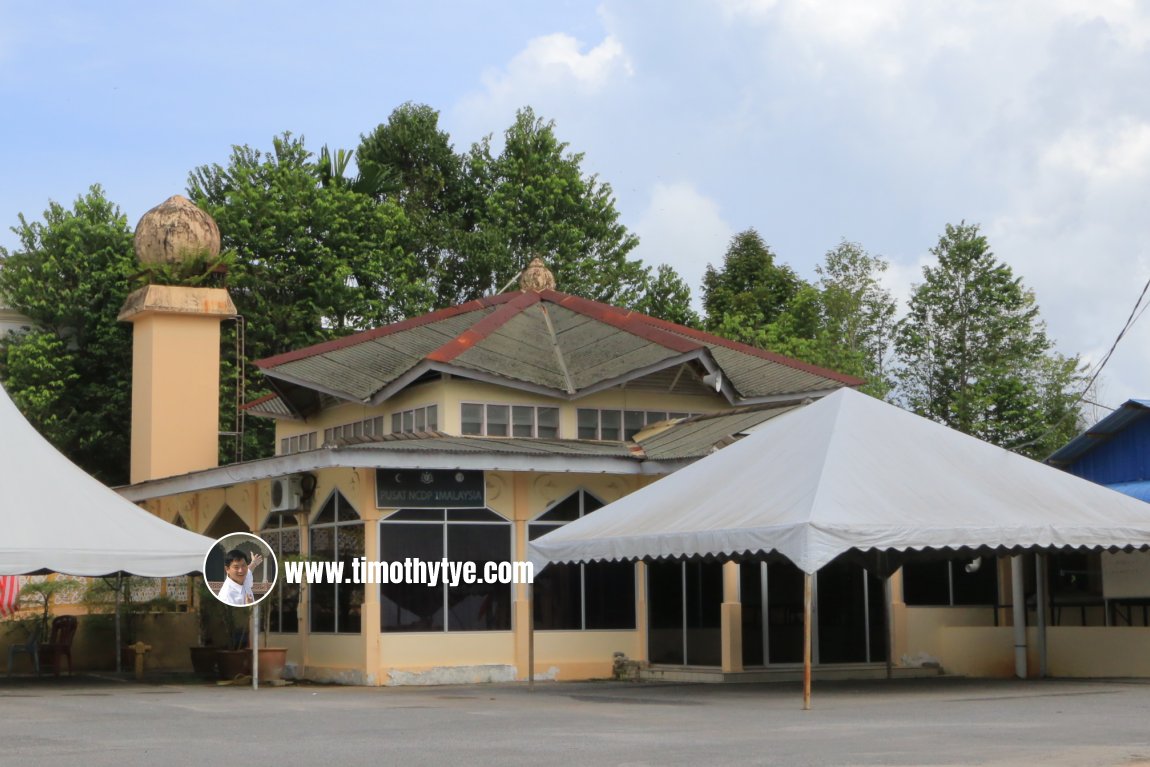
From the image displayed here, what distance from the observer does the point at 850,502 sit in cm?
1819

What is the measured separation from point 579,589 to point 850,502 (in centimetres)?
822

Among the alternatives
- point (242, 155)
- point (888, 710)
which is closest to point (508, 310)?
point (888, 710)

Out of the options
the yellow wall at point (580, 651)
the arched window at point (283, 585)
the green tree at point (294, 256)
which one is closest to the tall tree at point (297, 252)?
the green tree at point (294, 256)

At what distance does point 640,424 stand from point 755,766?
57.0 feet

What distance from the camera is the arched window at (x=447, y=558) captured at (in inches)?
942

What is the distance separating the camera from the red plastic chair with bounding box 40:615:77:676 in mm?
26688

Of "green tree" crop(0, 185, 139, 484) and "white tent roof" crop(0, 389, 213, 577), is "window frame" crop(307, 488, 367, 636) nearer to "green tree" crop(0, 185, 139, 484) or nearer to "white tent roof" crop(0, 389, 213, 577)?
"white tent roof" crop(0, 389, 213, 577)

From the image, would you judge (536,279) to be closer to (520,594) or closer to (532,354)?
(532,354)

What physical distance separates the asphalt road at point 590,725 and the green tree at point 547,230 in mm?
29266

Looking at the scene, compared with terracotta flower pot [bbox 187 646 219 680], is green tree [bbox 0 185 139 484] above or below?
above

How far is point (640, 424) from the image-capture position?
28.4 m

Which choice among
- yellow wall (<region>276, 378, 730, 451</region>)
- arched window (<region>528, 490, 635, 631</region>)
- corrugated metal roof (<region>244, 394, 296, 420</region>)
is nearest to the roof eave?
arched window (<region>528, 490, 635, 631</region>)

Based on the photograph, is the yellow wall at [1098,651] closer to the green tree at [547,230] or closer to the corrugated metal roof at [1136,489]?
the corrugated metal roof at [1136,489]

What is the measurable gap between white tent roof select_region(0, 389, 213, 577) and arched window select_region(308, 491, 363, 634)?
2036mm
